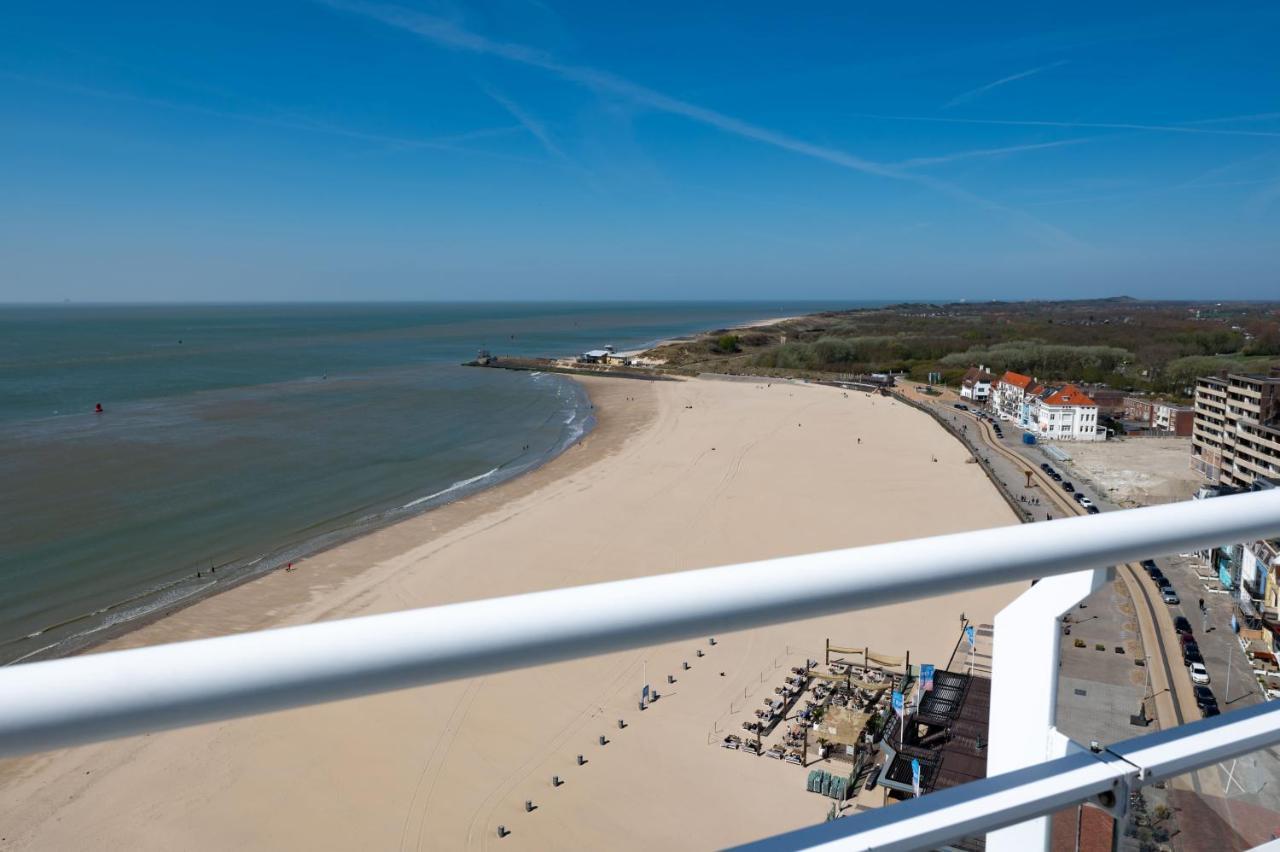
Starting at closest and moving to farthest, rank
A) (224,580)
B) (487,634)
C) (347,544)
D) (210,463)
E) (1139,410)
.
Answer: (487,634) → (224,580) → (347,544) → (210,463) → (1139,410)

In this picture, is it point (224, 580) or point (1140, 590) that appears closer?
point (1140, 590)

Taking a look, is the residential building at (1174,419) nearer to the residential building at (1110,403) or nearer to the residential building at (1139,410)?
the residential building at (1139,410)

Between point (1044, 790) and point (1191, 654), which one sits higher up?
point (1044, 790)

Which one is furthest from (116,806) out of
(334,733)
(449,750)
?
(449,750)

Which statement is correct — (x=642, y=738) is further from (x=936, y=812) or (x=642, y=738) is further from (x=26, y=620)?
(x=26, y=620)

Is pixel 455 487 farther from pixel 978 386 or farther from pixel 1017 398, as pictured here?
pixel 978 386

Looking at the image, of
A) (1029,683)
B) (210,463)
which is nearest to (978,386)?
(210,463)
